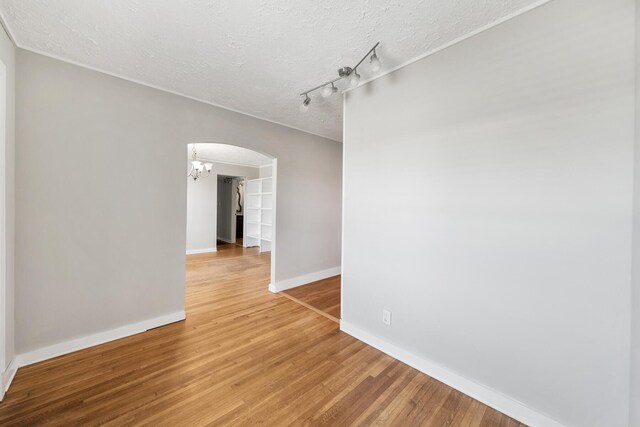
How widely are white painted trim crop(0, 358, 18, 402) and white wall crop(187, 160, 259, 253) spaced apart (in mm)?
4698

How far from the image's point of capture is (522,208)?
1479mm

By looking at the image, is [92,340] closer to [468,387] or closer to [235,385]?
[235,385]

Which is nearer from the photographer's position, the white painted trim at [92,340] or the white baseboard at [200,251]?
the white painted trim at [92,340]

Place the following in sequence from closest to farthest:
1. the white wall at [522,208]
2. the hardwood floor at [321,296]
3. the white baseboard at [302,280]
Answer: the white wall at [522,208] < the hardwood floor at [321,296] < the white baseboard at [302,280]

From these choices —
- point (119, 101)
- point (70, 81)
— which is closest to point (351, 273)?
point (119, 101)

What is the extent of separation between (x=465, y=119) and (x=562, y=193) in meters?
0.74

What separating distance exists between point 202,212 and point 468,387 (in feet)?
21.9

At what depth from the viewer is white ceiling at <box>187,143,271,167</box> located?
5.14 meters

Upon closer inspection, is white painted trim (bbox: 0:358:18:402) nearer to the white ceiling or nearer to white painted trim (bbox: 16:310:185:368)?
white painted trim (bbox: 16:310:185:368)

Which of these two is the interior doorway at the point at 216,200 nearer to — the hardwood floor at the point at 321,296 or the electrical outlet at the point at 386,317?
the hardwood floor at the point at 321,296

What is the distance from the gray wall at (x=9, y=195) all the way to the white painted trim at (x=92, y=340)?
0.44 ft

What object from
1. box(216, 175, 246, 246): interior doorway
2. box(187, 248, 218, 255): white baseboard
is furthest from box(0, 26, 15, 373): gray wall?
box(216, 175, 246, 246): interior doorway

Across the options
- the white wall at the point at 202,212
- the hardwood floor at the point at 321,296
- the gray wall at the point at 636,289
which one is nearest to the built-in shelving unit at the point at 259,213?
the white wall at the point at 202,212

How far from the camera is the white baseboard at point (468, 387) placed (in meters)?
1.45
